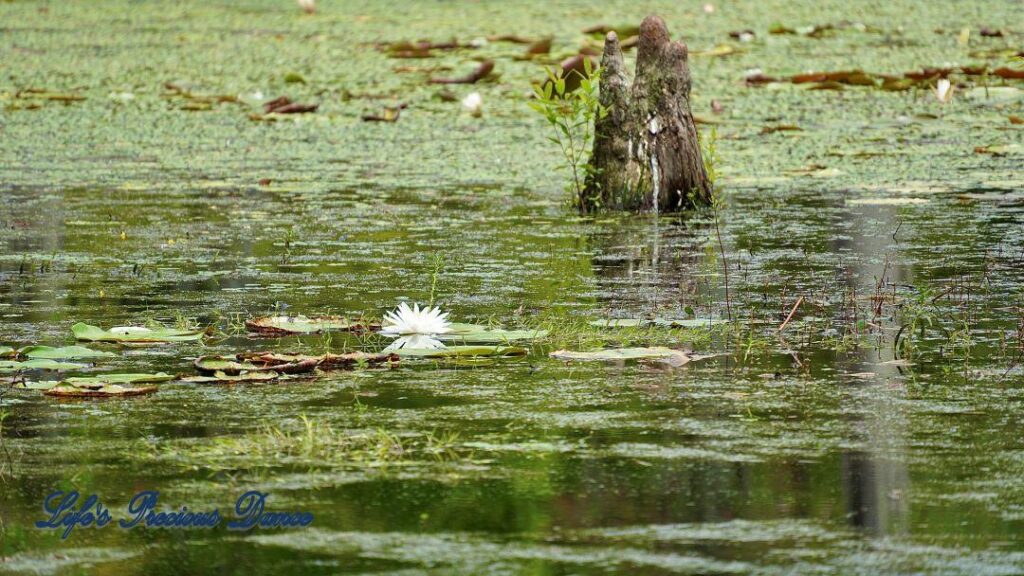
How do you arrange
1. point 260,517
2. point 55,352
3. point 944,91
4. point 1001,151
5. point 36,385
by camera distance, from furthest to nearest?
point 944,91
point 1001,151
point 55,352
point 36,385
point 260,517

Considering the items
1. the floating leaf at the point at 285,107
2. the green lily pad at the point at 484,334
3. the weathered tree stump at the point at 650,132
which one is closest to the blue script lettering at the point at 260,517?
the green lily pad at the point at 484,334

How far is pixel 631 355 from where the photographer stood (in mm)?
5398

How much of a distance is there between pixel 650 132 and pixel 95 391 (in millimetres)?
4916

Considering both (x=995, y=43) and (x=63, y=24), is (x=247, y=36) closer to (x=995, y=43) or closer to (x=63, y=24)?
(x=63, y=24)

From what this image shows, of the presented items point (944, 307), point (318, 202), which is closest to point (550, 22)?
point (318, 202)

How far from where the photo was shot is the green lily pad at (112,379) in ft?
16.4

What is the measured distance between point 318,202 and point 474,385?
5269 millimetres

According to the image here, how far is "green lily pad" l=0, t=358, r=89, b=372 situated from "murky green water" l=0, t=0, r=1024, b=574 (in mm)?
157

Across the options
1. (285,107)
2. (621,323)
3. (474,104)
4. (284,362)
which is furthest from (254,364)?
(285,107)

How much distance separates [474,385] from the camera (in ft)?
16.7

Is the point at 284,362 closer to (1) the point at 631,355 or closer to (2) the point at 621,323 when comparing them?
(1) the point at 631,355

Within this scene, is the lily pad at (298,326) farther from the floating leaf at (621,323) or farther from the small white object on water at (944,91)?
the small white object on water at (944,91)

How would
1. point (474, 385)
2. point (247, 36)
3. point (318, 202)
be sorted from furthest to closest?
point (247, 36) → point (318, 202) → point (474, 385)

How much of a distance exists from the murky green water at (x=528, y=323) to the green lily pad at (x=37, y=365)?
16cm
